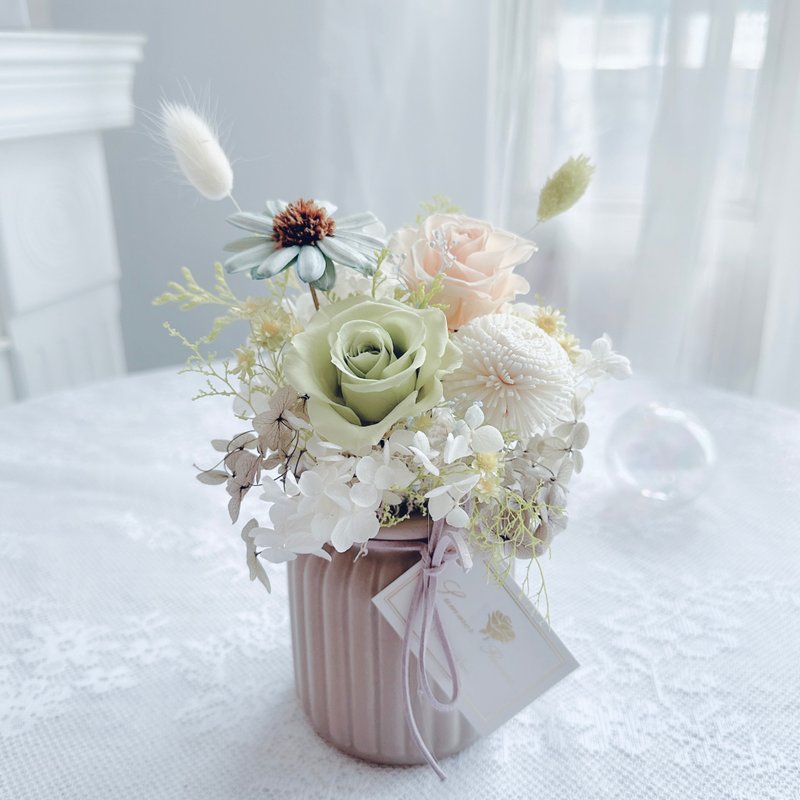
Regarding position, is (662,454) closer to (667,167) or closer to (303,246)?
(303,246)

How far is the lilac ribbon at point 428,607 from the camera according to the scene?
0.52 m

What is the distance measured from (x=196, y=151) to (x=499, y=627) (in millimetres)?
394

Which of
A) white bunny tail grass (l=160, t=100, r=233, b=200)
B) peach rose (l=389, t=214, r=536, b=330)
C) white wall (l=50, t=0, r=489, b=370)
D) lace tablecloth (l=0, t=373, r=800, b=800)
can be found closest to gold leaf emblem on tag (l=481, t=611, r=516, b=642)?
lace tablecloth (l=0, t=373, r=800, b=800)

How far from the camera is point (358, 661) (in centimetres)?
57

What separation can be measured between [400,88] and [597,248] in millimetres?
537

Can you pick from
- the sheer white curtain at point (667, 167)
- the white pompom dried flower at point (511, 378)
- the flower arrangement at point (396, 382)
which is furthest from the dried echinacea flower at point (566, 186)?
the sheer white curtain at point (667, 167)

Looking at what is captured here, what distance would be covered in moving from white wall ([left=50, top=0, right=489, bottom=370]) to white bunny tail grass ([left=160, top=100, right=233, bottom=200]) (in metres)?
1.16

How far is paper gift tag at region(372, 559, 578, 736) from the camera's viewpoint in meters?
0.57

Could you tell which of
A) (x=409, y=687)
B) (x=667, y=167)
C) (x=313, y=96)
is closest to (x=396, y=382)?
(x=409, y=687)

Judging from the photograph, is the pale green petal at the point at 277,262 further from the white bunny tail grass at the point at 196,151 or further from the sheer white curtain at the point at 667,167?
the sheer white curtain at the point at 667,167

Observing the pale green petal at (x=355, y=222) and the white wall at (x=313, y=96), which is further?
the white wall at (x=313, y=96)

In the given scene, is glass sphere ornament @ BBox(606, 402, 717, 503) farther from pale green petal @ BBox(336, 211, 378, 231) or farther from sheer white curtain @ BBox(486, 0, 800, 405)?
sheer white curtain @ BBox(486, 0, 800, 405)

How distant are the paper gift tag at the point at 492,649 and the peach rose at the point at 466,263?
0.18 meters

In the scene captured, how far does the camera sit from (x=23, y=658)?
2.37 feet
